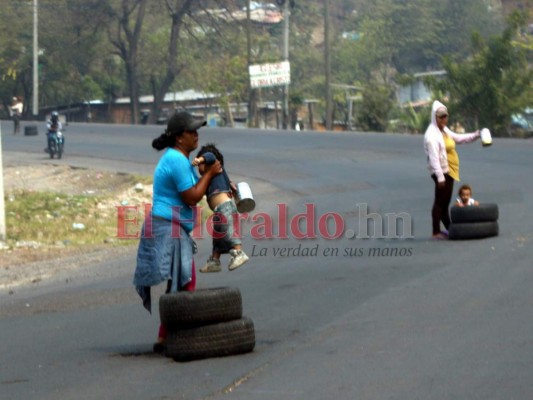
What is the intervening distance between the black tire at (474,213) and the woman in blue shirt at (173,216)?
6.53 m

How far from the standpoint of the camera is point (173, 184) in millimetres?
7949

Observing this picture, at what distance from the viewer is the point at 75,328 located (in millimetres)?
9648

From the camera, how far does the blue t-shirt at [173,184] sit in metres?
7.87

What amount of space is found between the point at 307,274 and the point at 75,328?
3.25 metres

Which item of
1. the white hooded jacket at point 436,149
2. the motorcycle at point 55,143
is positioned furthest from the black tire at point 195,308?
the motorcycle at point 55,143

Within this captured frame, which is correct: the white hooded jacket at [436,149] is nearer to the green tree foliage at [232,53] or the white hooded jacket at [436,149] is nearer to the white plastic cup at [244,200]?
the white plastic cup at [244,200]

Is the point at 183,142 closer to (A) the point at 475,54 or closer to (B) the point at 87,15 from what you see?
(A) the point at 475,54

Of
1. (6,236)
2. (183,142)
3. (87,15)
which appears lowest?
(6,236)

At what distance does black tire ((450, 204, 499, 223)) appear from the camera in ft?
45.6

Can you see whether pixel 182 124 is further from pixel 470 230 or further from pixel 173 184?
pixel 470 230

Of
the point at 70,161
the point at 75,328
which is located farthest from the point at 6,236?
the point at 70,161

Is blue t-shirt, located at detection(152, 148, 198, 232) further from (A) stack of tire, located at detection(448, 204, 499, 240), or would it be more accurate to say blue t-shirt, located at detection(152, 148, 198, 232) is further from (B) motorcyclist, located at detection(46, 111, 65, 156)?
(B) motorcyclist, located at detection(46, 111, 65, 156)

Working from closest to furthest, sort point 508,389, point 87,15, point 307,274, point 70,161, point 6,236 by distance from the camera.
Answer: point 508,389 < point 307,274 < point 6,236 < point 70,161 < point 87,15

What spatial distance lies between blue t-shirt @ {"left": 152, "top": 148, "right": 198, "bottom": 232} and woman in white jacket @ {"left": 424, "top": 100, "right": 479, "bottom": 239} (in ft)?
22.4
